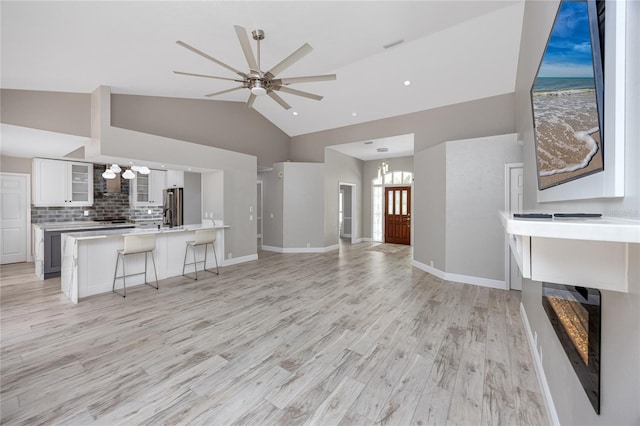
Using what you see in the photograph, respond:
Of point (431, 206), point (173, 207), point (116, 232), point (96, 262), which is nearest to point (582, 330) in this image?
point (431, 206)

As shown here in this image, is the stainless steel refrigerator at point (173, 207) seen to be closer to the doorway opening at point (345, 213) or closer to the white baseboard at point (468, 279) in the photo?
the doorway opening at point (345, 213)

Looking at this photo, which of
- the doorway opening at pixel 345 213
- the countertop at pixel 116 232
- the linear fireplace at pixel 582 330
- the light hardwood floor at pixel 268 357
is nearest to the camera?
the linear fireplace at pixel 582 330

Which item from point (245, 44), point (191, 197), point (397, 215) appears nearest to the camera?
point (245, 44)

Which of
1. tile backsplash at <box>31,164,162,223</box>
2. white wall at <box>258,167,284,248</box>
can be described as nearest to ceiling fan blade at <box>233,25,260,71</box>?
white wall at <box>258,167,284,248</box>

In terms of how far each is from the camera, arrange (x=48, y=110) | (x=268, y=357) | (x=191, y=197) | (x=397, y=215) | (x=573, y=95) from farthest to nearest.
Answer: (x=397, y=215), (x=191, y=197), (x=48, y=110), (x=268, y=357), (x=573, y=95)

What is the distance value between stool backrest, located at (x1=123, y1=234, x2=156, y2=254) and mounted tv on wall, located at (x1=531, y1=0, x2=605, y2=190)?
5080 mm

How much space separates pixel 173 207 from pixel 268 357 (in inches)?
247

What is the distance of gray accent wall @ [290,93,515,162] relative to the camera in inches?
196

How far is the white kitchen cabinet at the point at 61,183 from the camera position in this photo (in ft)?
20.0

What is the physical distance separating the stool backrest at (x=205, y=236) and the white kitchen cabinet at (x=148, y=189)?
4084mm

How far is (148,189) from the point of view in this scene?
7996mm

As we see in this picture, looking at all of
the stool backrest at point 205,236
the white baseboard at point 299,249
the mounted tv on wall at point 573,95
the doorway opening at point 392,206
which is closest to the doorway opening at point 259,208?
the white baseboard at point 299,249

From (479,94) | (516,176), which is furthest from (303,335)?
(479,94)

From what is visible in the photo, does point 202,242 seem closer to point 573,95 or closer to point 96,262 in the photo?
point 96,262
